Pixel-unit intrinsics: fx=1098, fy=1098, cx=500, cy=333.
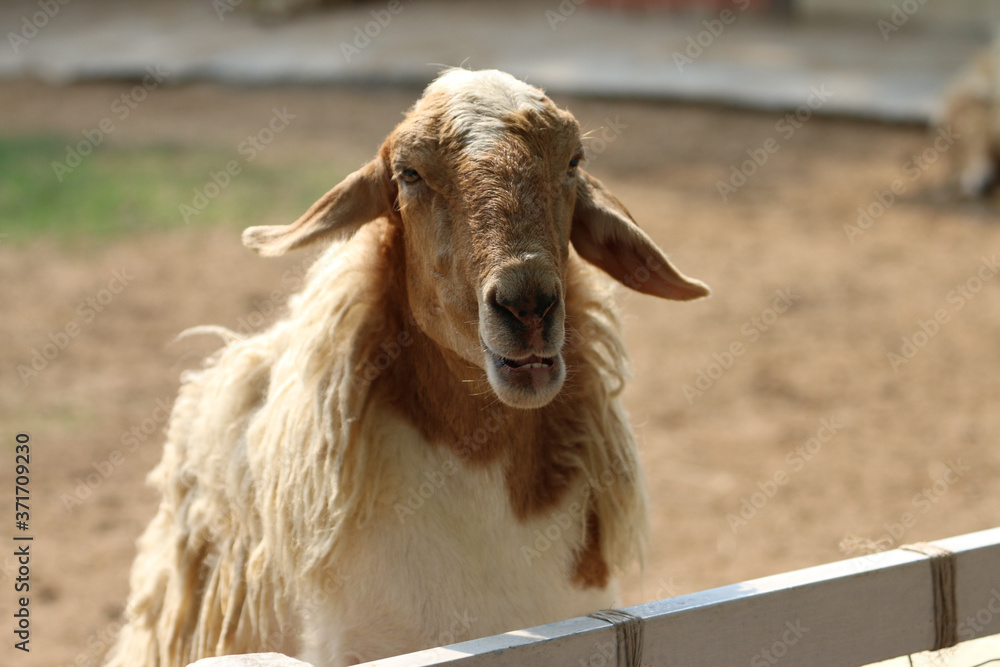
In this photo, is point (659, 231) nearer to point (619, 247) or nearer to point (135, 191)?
point (135, 191)

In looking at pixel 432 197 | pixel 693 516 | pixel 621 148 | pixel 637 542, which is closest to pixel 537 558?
pixel 637 542

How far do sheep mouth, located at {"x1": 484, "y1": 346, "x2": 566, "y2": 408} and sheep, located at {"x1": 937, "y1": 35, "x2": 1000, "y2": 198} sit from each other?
307 inches

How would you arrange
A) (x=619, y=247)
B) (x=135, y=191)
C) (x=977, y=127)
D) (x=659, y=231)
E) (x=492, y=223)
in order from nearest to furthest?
(x=492, y=223)
(x=619, y=247)
(x=659, y=231)
(x=977, y=127)
(x=135, y=191)

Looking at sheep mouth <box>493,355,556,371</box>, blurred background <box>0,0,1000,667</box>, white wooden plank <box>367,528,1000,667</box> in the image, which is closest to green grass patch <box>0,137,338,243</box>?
blurred background <box>0,0,1000,667</box>

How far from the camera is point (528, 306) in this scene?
2412mm

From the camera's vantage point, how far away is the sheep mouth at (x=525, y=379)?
245 centimetres

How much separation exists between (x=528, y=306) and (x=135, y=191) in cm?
807

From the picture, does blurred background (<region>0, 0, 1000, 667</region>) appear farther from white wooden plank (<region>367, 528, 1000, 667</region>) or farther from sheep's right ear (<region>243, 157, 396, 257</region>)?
sheep's right ear (<region>243, 157, 396, 257</region>)

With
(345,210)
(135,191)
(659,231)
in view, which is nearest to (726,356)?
(659,231)

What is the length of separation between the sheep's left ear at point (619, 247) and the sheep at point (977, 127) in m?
7.14

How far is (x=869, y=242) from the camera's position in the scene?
8.42m

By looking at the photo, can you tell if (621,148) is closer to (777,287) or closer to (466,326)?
(777,287)

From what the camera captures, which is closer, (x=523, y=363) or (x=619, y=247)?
(x=523, y=363)

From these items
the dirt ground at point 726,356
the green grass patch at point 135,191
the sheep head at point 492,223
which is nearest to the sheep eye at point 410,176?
the sheep head at point 492,223
